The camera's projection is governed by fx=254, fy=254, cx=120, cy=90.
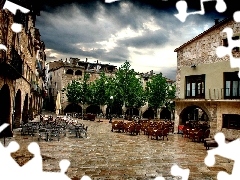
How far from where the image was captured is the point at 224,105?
54.6 ft

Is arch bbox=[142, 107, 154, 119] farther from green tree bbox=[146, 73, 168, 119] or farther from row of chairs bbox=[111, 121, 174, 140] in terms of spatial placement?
row of chairs bbox=[111, 121, 174, 140]

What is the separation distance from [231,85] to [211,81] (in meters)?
1.42

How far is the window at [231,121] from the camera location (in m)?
16.1

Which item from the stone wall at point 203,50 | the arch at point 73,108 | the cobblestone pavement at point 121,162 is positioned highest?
the stone wall at point 203,50

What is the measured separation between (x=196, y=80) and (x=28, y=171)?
598 inches

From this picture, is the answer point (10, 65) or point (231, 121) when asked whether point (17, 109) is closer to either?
point (10, 65)

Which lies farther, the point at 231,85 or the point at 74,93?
the point at 74,93

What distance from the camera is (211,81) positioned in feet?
57.1

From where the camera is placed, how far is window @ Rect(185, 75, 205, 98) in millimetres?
18219

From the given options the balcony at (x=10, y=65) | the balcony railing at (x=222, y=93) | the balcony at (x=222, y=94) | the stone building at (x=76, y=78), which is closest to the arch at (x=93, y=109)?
the stone building at (x=76, y=78)

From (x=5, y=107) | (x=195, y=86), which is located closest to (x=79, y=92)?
(x=195, y=86)

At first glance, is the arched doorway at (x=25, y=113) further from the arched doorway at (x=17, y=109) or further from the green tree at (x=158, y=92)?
the green tree at (x=158, y=92)

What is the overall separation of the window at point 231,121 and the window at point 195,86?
2211mm

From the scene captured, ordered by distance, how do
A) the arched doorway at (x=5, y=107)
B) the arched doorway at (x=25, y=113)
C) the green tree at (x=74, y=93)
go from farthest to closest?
the green tree at (x=74, y=93)
the arched doorway at (x=25, y=113)
the arched doorway at (x=5, y=107)
